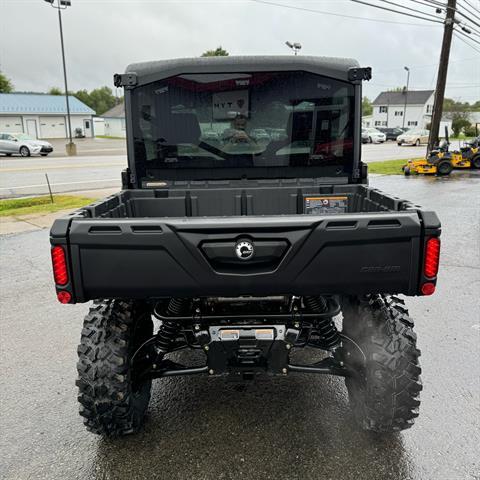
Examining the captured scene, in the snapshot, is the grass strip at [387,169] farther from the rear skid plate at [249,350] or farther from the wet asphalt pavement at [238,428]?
the rear skid plate at [249,350]

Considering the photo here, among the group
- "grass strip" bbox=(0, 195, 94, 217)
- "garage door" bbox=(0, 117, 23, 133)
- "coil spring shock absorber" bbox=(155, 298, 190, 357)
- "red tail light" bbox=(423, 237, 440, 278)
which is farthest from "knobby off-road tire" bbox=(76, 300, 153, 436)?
"garage door" bbox=(0, 117, 23, 133)

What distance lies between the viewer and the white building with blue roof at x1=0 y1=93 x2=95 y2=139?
57.5m

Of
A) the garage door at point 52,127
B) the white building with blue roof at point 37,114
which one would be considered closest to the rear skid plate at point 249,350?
the white building with blue roof at point 37,114

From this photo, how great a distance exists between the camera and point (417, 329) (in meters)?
4.52

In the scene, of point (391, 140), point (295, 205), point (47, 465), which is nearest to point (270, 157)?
point (295, 205)

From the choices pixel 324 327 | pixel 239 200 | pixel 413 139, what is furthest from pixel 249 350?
pixel 413 139

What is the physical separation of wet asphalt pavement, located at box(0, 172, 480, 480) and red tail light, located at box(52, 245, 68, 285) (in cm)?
119

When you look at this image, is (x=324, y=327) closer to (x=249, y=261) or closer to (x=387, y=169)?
(x=249, y=261)

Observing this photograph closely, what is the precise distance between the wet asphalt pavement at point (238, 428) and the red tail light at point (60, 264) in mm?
1195

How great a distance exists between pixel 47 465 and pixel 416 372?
7.36ft

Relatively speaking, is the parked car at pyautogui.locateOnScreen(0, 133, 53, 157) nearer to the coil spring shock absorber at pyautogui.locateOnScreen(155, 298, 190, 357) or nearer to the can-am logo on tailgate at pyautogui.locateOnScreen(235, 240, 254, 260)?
the coil spring shock absorber at pyautogui.locateOnScreen(155, 298, 190, 357)

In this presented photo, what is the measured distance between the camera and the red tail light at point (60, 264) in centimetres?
230

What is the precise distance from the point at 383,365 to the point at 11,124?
64.3 m

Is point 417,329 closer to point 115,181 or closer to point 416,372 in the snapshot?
point 416,372
